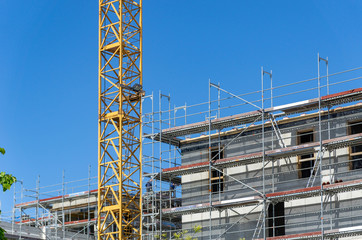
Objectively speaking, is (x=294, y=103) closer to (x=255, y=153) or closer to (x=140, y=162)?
(x=255, y=153)

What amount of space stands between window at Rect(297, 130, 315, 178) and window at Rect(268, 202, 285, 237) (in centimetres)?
232

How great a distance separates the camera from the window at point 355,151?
36.2 meters

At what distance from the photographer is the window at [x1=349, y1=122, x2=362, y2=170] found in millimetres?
36219

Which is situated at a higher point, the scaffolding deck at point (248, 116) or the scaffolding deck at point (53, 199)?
the scaffolding deck at point (248, 116)

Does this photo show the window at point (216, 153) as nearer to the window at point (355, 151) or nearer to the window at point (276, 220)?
the window at point (276, 220)

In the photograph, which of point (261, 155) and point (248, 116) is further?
point (248, 116)

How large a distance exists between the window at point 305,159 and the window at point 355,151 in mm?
A: 1907

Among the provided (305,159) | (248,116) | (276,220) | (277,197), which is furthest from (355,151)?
(248,116)

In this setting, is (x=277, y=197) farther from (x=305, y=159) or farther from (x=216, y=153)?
(x=216, y=153)

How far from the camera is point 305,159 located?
3800 cm

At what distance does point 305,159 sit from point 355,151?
2.53 metres

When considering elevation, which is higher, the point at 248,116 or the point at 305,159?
the point at 248,116

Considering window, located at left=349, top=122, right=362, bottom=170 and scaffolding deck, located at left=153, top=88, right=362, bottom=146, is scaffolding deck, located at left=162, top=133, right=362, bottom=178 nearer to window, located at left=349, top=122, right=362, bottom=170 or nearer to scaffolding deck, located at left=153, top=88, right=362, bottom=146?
window, located at left=349, top=122, right=362, bottom=170

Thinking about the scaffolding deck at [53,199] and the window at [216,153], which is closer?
the window at [216,153]
